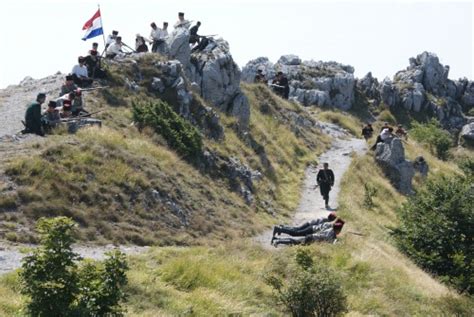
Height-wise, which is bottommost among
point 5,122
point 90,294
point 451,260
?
point 451,260

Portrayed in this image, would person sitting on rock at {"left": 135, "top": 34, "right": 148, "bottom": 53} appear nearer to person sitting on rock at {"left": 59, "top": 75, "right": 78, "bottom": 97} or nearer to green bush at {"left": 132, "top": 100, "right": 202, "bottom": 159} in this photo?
green bush at {"left": 132, "top": 100, "right": 202, "bottom": 159}

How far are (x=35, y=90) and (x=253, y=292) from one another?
20.7 metres

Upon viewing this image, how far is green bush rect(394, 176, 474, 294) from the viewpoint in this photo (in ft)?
70.6

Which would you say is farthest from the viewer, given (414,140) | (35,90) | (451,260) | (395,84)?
(395,84)

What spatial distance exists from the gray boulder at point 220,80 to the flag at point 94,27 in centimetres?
795

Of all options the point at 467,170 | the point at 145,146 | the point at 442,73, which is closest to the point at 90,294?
the point at 145,146

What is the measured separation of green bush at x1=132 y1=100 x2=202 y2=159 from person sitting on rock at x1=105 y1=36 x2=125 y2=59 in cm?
579

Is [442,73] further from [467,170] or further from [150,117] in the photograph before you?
[150,117]

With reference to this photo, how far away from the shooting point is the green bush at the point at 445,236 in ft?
70.6

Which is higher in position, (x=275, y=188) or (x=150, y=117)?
(x=150, y=117)

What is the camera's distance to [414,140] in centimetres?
5594

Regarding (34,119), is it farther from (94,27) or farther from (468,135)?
(468,135)

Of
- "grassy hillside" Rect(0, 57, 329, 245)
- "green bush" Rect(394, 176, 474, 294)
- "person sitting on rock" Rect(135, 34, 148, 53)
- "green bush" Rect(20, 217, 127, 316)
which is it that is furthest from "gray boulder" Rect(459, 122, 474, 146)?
"green bush" Rect(20, 217, 127, 316)

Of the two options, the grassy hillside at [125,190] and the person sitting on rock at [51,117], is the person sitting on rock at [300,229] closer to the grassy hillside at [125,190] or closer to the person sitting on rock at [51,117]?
the grassy hillside at [125,190]
